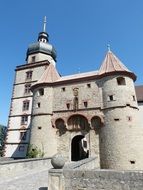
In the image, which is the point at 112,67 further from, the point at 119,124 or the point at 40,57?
the point at 40,57

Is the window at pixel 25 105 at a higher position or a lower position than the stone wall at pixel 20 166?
higher

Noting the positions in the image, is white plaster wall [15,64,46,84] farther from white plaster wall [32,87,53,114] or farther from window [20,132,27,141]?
window [20,132,27,141]

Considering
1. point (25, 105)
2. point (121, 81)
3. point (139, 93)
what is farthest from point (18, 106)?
point (139, 93)

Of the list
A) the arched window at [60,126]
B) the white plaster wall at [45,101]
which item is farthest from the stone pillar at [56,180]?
the white plaster wall at [45,101]

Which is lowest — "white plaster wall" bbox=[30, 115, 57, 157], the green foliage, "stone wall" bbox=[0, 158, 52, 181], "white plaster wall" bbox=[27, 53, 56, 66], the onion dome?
"stone wall" bbox=[0, 158, 52, 181]

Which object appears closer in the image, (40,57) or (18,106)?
(18,106)

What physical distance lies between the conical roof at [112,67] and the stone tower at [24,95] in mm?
10126

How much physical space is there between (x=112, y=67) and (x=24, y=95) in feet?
50.4

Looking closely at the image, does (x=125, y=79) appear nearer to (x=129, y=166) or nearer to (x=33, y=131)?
(x=129, y=166)

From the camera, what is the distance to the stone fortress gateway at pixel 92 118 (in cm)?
1797

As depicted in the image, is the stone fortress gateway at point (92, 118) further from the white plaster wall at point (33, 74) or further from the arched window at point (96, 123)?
the white plaster wall at point (33, 74)

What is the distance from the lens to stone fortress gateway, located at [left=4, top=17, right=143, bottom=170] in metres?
18.0

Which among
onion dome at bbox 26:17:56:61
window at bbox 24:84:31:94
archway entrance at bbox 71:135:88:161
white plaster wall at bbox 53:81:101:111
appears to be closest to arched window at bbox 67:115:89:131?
white plaster wall at bbox 53:81:101:111

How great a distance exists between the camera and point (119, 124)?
18.5 meters
